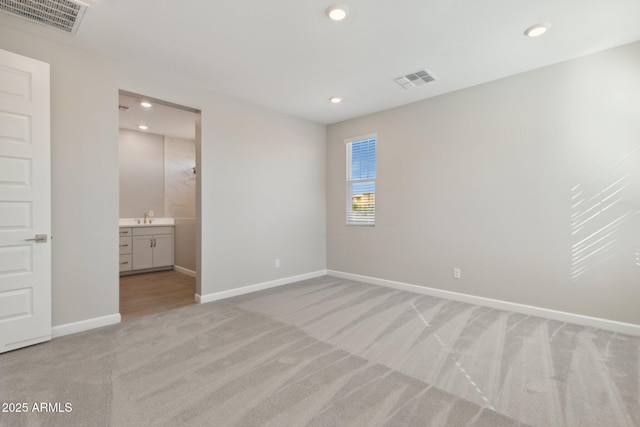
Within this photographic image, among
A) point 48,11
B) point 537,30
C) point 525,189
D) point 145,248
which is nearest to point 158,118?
point 145,248

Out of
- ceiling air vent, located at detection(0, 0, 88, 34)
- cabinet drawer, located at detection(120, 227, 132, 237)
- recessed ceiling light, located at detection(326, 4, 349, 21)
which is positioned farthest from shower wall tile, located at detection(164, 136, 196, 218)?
recessed ceiling light, located at detection(326, 4, 349, 21)

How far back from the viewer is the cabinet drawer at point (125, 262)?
17.1 feet

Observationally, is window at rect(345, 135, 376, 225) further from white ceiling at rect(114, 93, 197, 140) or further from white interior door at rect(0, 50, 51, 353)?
Answer: white interior door at rect(0, 50, 51, 353)

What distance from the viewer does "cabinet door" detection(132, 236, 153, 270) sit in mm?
5371

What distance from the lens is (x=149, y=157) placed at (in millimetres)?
6020

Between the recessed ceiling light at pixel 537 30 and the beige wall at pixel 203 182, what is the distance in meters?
3.25

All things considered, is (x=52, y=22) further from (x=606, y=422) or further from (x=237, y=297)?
(x=606, y=422)

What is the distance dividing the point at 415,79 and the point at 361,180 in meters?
1.84

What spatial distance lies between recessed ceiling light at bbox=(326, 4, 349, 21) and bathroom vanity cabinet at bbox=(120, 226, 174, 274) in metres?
4.92

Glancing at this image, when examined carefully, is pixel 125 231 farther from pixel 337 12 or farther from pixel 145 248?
pixel 337 12

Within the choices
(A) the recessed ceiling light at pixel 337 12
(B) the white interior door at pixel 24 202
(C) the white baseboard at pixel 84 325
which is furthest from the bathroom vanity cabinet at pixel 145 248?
(A) the recessed ceiling light at pixel 337 12

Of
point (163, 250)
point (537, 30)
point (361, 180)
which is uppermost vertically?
point (537, 30)

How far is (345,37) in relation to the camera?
8.61ft

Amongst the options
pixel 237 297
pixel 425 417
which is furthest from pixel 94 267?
pixel 425 417
